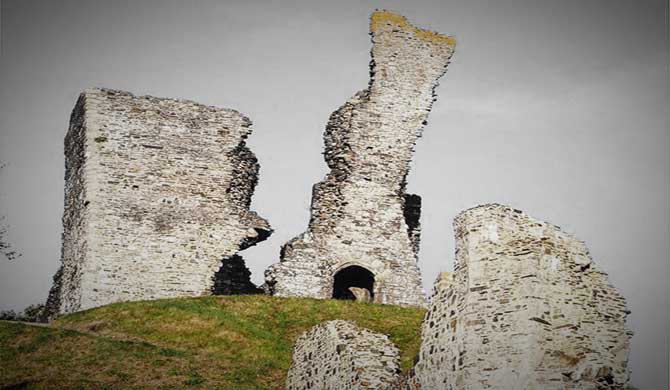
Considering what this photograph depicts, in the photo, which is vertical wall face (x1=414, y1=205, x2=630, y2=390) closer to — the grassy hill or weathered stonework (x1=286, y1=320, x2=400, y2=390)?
weathered stonework (x1=286, y1=320, x2=400, y2=390)

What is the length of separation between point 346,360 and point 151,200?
1347 centimetres

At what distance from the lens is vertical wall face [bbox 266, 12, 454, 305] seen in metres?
25.8

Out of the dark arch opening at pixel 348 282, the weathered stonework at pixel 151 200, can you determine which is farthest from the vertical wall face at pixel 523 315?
the dark arch opening at pixel 348 282

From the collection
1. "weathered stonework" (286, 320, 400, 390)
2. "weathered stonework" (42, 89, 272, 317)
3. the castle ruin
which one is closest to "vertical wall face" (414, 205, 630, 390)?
the castle ruin

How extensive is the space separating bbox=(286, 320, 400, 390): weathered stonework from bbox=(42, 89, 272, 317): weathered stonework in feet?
33.9

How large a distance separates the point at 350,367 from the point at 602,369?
4204mm

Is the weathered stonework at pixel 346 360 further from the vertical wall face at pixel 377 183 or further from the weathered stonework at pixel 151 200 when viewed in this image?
the weathered stonework at pixel 151 200

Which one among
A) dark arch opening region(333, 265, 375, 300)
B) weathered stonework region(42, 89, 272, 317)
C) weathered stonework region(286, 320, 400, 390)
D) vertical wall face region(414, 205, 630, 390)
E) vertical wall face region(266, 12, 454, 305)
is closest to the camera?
vertical wall face region(414, 205, 630, 390)

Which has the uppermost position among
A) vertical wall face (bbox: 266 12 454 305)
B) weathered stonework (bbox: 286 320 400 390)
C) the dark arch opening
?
vertical wall face (bbox: 266 12 454 305)

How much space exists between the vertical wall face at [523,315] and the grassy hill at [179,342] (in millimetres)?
3971

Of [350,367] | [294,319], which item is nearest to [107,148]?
[294,319]

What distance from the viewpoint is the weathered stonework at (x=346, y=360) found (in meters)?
13.0

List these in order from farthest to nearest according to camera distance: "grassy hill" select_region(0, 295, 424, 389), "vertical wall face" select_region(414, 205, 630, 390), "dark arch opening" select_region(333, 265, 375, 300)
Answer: "dark arch opening" select_region(333, 265, 375, 300) < "grassy hill" select_region(0, 295, 424, 389) < "vertical wall face" select_region(414, 205, 630, 390)

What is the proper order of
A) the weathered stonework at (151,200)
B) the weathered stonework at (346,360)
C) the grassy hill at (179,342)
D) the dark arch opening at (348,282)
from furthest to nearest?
the dark arch opening at (348,282)
the weathered stonework at (151,200)
the grassy hill at (179,342)
the weathered stonework at (346,360)
